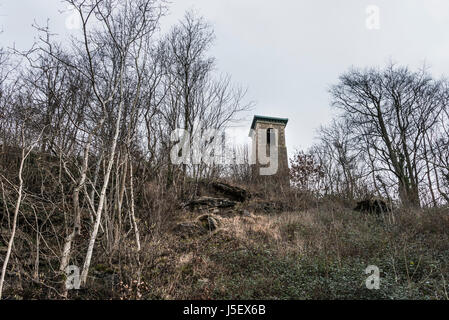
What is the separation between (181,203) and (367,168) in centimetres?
979

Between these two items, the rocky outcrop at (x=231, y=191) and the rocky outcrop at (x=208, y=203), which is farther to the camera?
the rocky outcrop at (x=231, y=191)

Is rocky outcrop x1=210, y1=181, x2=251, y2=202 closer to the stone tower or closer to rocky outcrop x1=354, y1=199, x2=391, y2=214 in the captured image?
the stone tower

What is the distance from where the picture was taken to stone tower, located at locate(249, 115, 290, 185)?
42.1ft

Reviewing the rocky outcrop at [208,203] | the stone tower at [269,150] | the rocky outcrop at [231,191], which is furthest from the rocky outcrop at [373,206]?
the rocky outcrop at [208,203]

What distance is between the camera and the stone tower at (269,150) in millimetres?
12820

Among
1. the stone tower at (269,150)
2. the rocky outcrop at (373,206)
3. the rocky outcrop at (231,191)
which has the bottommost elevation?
the rocky outcrop at (373,206)

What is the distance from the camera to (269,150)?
16234 mm

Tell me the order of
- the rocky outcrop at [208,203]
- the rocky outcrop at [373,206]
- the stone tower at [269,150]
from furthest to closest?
the stone tower at [269,150]
the rocky outcrop at [208,203]
the rocky outcrop at [373,206]

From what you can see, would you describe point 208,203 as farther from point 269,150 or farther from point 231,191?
point 269,150

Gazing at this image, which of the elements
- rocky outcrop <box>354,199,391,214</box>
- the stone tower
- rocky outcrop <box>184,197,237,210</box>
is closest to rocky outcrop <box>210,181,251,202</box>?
rocky outcrop <box>184,197,237,210</box>

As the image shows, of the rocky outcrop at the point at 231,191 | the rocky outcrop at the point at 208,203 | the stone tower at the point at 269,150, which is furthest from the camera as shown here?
the stone tower at the point at 269,150

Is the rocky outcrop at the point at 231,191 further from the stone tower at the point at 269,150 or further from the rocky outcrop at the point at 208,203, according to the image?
the stone tower at the point at 269,150

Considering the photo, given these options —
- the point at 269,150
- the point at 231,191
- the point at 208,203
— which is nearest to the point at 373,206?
the point at 231,191
